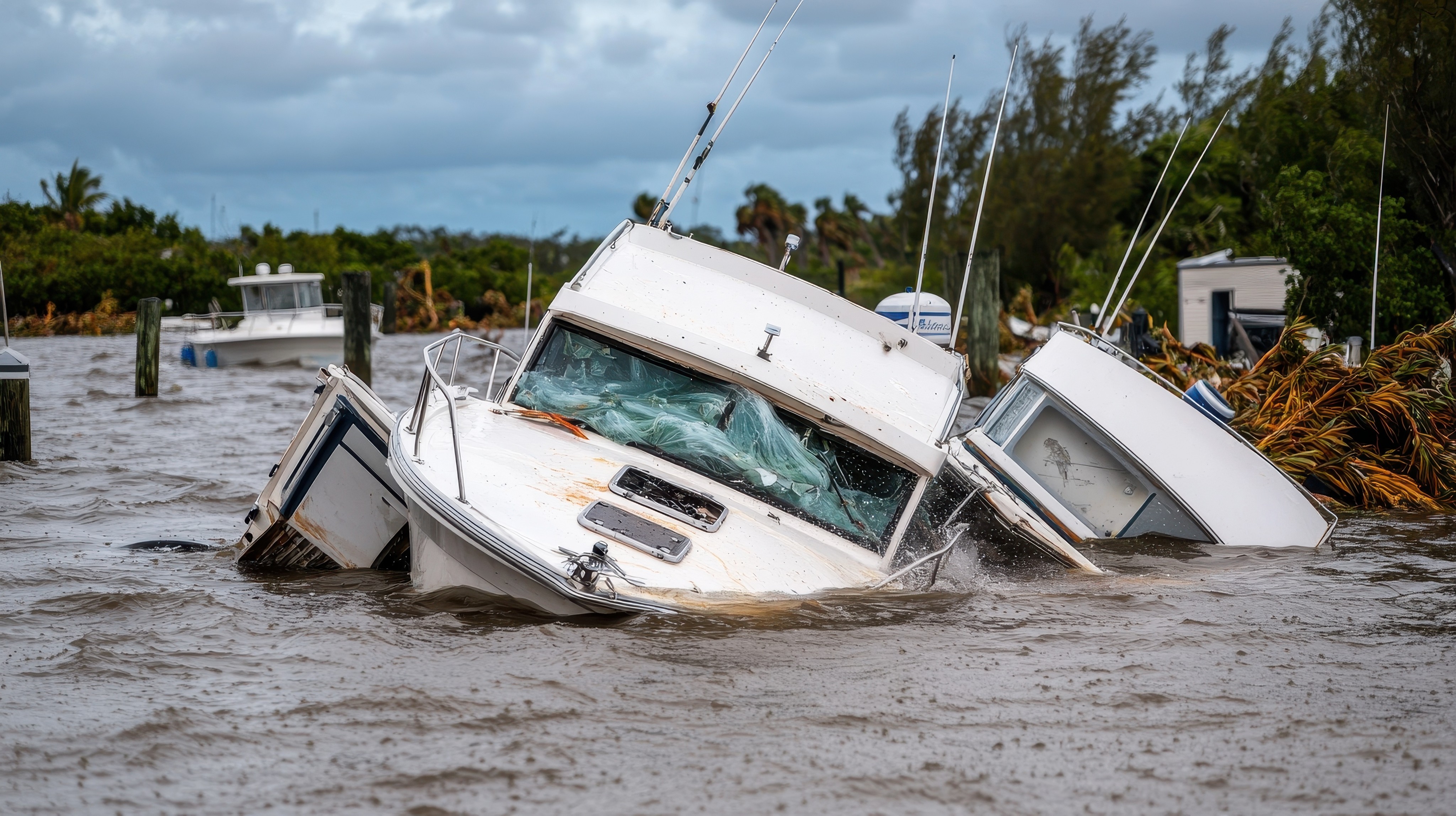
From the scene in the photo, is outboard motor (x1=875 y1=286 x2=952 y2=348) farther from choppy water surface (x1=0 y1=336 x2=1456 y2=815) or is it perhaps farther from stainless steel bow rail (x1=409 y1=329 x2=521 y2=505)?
stainless steel bow rail (x1=409 y1=329 x2=521 y2=505)

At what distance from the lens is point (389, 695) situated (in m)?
5.09

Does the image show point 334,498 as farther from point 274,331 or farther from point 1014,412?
point 274,331

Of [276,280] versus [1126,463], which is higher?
[276,280]

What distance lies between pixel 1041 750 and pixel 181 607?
15.1ft

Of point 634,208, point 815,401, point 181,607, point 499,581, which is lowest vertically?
point 181,607

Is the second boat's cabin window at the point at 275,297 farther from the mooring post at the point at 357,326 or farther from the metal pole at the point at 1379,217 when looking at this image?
the metal pole at the point at 1379,217

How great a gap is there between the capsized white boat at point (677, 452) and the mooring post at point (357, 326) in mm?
11942

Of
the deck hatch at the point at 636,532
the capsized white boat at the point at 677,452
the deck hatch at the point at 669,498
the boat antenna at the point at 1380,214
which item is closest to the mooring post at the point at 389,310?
the boat antenna at the point at 1380,214

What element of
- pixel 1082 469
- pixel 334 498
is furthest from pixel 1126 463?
pixel 334 498

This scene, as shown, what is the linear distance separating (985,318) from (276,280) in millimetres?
17048

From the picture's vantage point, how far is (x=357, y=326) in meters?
19.2

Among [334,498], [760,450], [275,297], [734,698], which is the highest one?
[275,297]

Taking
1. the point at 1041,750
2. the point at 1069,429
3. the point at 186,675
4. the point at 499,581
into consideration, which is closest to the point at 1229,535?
the point at 1069,429

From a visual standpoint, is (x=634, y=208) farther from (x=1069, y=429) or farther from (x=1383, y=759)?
(x=1383, y=759)
